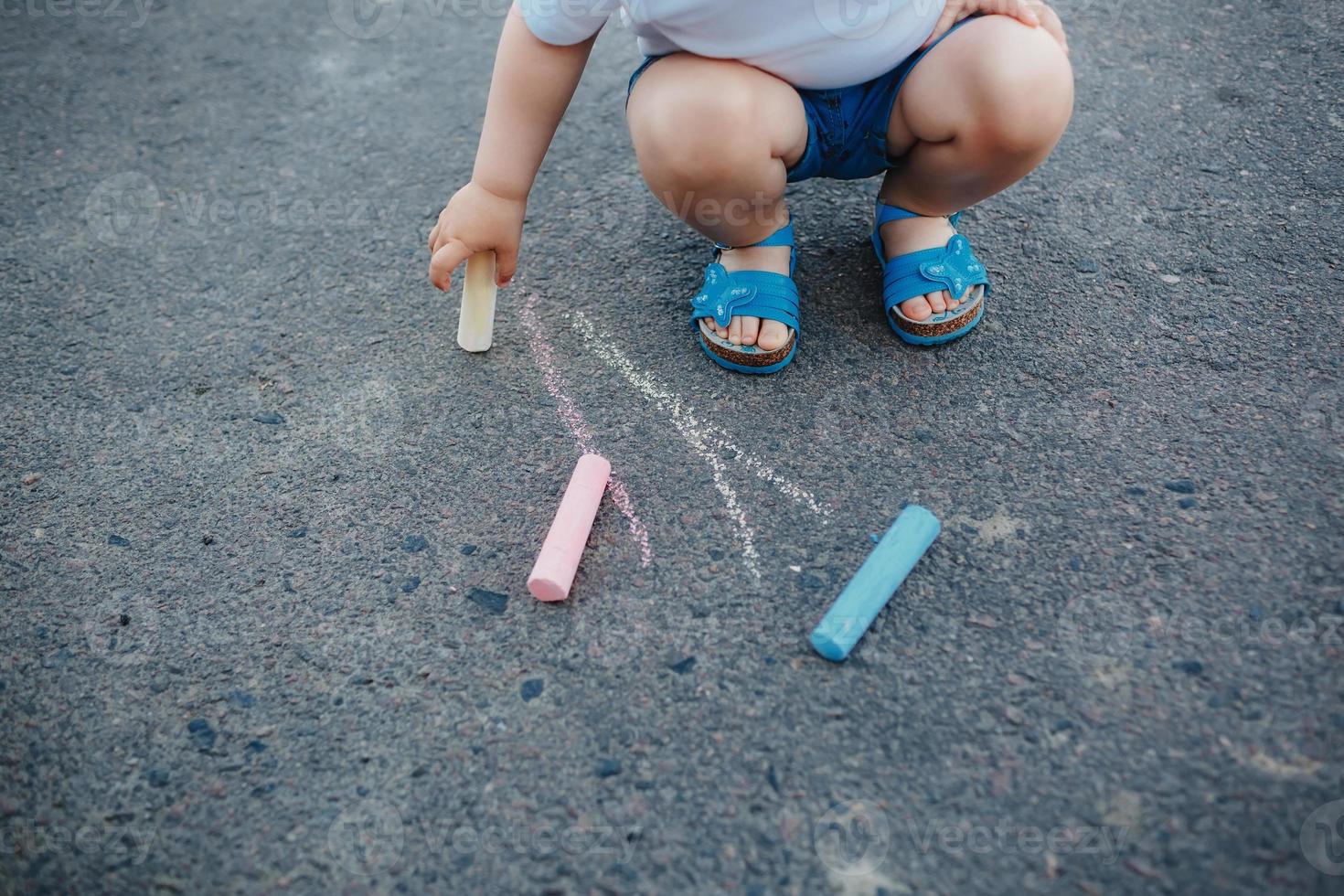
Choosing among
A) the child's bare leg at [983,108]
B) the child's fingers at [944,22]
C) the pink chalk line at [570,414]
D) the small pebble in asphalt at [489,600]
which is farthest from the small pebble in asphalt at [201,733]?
the child's fingers at [944,22]

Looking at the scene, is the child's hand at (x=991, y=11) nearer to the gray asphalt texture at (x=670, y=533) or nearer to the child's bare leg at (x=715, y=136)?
the child's bare leg at (x=715, y=136)

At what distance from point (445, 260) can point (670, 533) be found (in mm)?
643

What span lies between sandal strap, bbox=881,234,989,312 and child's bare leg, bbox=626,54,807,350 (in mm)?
285

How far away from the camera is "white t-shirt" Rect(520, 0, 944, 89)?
160 centimetres

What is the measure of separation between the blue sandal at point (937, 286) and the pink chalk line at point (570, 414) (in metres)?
0.64

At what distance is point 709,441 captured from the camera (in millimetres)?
1780

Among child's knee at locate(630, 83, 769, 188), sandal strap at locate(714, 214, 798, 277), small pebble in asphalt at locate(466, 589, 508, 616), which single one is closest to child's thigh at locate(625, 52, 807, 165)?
child's knee at locate(630, 83, 769, 188)

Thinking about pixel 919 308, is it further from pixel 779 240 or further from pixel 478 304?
pixel 478 304

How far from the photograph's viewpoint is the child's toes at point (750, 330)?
185 cm

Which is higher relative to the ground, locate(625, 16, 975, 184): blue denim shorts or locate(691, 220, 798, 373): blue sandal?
locate(625, 16, 975, 184): blue denim shorts

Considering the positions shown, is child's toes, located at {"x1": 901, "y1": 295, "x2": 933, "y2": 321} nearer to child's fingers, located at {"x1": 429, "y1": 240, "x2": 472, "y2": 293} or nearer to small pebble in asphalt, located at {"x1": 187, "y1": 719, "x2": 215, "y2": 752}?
child's fingers, located at {"x1": 429, "y1": 240, "x2": 472, "y2": 293}

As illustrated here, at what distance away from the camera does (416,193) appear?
2381 millimetres

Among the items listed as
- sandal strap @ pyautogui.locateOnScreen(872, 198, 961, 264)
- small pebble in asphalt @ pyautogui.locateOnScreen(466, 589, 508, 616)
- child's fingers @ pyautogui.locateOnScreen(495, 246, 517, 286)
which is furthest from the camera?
sandal strap @ pyautogui.locateOnScreen(872, 198, 961, 264)

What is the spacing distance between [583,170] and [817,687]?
1.48 metres
